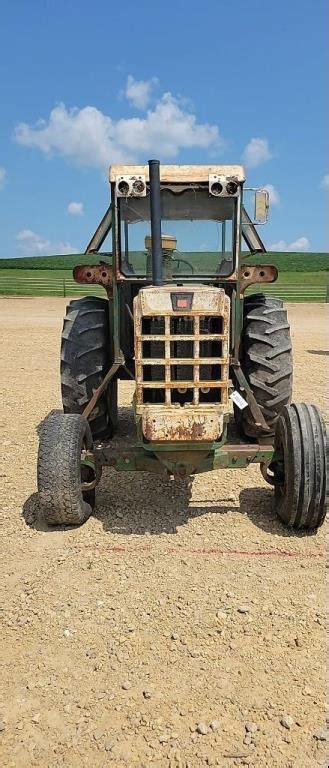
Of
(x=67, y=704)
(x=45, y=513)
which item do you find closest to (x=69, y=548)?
(x=45, y=513)

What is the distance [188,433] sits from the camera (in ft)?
13.1

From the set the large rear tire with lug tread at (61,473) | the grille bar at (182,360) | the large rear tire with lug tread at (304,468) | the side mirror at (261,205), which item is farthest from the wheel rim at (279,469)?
the side mirror at (261,205)

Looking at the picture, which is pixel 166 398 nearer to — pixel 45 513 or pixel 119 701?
pixel 45 513

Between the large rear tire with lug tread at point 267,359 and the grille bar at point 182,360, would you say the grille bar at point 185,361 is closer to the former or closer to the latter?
the grille bar at point 182,360

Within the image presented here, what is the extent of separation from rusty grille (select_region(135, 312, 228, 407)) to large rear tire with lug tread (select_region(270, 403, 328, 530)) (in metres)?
0.53

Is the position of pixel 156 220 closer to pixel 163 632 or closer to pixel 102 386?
pixel 102 386

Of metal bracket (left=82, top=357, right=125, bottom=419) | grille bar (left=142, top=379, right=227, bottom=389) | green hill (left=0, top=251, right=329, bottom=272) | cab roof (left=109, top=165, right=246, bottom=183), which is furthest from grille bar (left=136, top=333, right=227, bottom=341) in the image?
green hill (left=0, top=251, right=329, bottom=272)

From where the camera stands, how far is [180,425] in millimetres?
3988

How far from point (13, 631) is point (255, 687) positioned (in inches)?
47.8

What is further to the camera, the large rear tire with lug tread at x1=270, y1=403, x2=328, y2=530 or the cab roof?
the cab roof

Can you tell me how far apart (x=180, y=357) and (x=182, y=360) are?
295mm

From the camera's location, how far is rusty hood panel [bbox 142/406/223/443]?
3988 mm

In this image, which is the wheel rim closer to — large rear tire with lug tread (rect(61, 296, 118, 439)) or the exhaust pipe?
the exhaust pipe

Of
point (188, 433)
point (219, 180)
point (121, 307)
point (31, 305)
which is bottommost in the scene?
point (31, 305)
